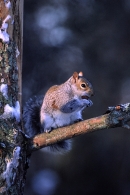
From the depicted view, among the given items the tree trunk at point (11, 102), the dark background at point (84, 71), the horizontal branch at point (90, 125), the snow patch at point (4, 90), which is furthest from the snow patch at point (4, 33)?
the dark background at point (84, 71)

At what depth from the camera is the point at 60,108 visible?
6.56 ft

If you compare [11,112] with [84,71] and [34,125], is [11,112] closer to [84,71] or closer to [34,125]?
[34,125]

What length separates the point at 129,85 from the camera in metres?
4.07

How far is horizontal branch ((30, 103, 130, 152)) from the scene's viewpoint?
1.57 meters

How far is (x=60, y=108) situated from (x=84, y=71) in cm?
207

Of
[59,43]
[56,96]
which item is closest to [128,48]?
[59,43]

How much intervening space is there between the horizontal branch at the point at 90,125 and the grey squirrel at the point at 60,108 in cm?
25

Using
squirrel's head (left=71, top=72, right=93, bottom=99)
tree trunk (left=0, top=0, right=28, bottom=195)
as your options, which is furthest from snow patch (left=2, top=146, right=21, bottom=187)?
squirrel's head (left=71, top=72, right=93, bottom=99)

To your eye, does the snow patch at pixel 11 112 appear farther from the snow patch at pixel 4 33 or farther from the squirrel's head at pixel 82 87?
the squirrel's head at pixel 82 87

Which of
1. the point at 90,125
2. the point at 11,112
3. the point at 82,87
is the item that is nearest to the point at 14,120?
the point at 11,112

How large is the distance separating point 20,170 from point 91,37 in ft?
9.00

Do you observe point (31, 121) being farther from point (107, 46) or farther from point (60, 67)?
point (107, 46)

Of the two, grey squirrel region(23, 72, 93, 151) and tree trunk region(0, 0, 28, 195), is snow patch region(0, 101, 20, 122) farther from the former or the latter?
grey squirrel region(23, 72, 93, 151)

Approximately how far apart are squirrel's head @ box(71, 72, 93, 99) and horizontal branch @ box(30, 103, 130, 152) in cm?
34
